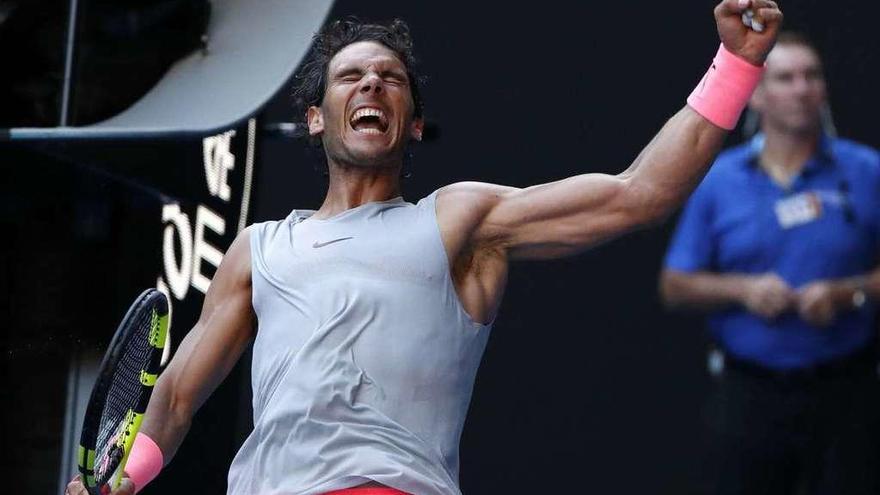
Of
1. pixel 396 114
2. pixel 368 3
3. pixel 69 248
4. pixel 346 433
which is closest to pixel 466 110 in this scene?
pixel 368 3

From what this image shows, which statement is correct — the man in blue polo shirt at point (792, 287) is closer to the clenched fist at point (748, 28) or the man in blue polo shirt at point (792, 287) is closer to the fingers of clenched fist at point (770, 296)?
the fingers of clenched fist at point (770, 296)

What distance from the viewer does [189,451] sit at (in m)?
4.79

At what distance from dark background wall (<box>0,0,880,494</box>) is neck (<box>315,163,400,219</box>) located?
3.69ft

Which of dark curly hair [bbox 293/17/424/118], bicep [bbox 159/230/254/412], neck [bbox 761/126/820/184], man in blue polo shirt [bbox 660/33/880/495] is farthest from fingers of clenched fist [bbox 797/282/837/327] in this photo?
bicep [bbox 159/230/254/412]

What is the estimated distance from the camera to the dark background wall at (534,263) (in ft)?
15.1

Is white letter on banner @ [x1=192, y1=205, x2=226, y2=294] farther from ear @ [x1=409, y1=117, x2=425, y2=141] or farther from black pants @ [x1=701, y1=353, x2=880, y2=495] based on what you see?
black pants @ [x1=701, y1=353, x2=880, y2=495]

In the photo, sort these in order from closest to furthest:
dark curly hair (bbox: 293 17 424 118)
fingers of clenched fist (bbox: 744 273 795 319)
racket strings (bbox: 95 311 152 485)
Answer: racket strings (bbox: 95 311 152 485) < dark curly hair (bbox: 293 17 424 118) < fingers of clenched fist (bbox: 744 273 795 319)

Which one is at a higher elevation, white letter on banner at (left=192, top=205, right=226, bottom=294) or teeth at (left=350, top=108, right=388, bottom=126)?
teeth at (left=350, top=108, right=388, bottom=126)

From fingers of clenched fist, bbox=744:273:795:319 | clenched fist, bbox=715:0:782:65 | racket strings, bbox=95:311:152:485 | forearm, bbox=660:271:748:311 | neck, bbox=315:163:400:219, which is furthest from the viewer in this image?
forearm, bbox=660:271:748:311

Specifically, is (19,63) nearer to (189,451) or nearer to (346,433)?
(189,451)

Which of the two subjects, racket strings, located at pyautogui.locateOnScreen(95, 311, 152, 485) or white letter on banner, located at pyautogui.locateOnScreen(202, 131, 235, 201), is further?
white letter on banner, located at pyautogui.locateOnScreen(202, 131, 235, 201)

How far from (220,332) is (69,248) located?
1.16m

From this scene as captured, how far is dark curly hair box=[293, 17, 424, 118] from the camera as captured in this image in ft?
11.9

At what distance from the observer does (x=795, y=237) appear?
453 cm
